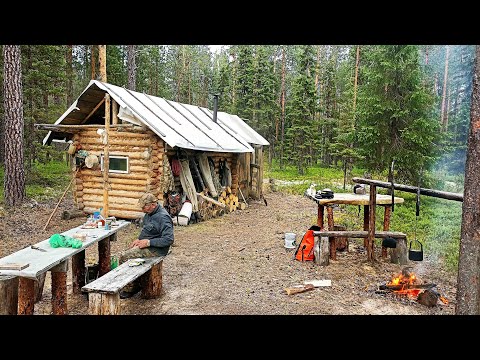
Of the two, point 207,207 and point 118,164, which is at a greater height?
point 118,164

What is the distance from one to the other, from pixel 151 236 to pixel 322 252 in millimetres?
3832

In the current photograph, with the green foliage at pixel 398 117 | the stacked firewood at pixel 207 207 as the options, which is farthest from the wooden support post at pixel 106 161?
the green foliage at pixel 398 117

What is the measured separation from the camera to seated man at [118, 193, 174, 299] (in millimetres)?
6156

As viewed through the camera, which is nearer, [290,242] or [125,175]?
[290,242]

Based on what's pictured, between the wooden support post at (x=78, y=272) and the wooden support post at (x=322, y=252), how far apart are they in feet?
15.7

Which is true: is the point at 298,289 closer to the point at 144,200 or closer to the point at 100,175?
the point at 144,200

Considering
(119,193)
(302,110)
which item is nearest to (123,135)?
(119,193)

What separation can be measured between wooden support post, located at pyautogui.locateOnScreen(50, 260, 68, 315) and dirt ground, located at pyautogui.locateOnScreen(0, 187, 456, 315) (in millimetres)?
467

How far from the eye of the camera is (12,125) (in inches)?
499

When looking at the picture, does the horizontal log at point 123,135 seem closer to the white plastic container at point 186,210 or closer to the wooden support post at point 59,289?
the white plastic container at point 186,210

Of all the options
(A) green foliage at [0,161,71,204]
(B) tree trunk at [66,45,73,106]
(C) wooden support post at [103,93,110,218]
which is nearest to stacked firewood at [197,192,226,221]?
(C) wooden support post at [103,93,110,218]

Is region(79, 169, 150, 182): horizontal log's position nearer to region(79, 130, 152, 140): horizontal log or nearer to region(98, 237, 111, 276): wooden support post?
region(79, 130, 152, 140): horizontal log

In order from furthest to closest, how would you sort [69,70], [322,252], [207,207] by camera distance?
[69,70], [207,207], [322,252]
